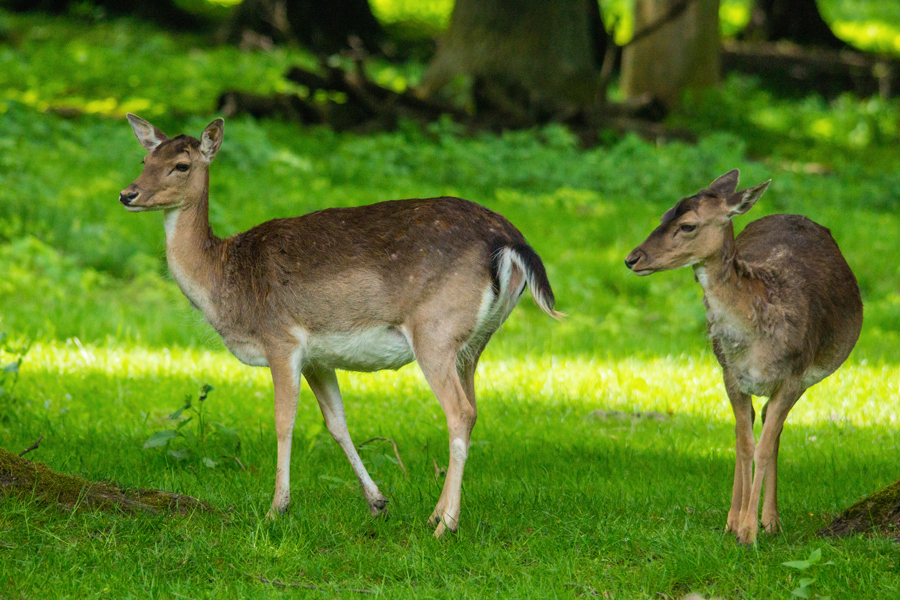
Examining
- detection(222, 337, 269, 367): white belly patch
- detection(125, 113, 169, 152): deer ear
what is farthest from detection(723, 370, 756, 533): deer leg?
detection(125, 113, 169, 152): deer ear

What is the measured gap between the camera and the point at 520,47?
1709 cm

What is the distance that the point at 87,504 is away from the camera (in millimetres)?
4879

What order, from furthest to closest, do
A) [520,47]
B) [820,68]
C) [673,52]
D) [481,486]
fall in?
[820,68], [673,52], [520,47], [481,486]

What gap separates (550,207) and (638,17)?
9588 mm

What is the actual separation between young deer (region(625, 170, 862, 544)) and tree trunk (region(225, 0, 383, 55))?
19.8 m

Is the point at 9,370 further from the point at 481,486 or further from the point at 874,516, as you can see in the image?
the point at 874,516

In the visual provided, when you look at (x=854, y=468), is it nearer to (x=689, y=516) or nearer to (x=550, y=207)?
(x=689, y=516)

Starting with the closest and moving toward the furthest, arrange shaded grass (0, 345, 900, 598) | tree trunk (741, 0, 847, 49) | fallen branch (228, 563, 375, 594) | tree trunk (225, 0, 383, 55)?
fallen branch (228, 563, 375, 594) → shaded grass (0, 345, 900, 598) → tree trunk (225, 0, 383, 55) → tree trunk (741, 0, 847, 49)

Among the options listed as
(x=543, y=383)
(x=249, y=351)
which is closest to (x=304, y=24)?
(x=543, y=383)

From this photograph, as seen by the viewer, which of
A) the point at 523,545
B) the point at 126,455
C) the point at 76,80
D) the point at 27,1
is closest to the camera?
the point at 523,545

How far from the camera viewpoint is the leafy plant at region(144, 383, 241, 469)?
587 centimetres

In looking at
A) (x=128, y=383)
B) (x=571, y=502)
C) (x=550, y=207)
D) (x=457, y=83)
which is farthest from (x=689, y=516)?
(x=457, y=83)

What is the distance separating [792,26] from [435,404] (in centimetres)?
2415

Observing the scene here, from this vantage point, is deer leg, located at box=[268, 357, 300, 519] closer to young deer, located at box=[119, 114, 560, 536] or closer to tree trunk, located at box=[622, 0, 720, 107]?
young deer, located at box=[119, 114, 560, 536]
